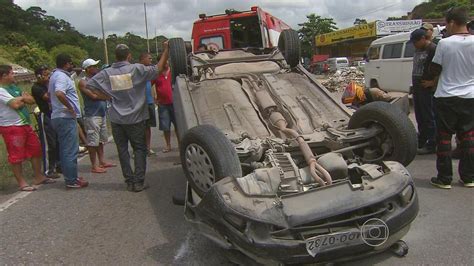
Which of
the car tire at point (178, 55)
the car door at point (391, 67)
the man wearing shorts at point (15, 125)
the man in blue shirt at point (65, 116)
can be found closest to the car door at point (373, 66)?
the car door at point (391, 67)

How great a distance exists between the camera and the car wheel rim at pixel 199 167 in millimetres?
3740

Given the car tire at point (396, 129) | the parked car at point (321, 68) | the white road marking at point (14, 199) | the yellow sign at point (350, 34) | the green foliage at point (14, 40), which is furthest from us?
the green foliage at point (14, 40)

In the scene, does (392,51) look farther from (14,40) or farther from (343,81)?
(14,40)

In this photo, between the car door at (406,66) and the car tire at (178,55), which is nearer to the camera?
the car tire at (178,55)

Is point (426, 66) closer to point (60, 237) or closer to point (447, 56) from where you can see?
point (447, 56)

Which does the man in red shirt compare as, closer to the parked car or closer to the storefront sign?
the storefront sign

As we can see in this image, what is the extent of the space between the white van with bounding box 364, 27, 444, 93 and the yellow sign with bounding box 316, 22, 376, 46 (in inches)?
897

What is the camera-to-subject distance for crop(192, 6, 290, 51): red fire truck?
42.6 feet

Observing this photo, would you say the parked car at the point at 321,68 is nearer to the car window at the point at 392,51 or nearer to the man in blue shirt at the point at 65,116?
the car window at the point at 392,51

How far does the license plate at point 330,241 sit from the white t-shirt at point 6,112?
4792 mm

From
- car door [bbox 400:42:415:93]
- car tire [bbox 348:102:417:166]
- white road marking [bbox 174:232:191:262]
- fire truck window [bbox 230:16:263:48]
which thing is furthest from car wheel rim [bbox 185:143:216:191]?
car door [bbox 400:42:415:93]

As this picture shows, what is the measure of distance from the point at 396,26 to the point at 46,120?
29.1 meters

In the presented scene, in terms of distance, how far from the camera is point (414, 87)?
684cm

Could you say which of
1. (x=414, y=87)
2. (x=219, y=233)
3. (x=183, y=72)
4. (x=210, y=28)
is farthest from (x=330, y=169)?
(x=210, y=28)
